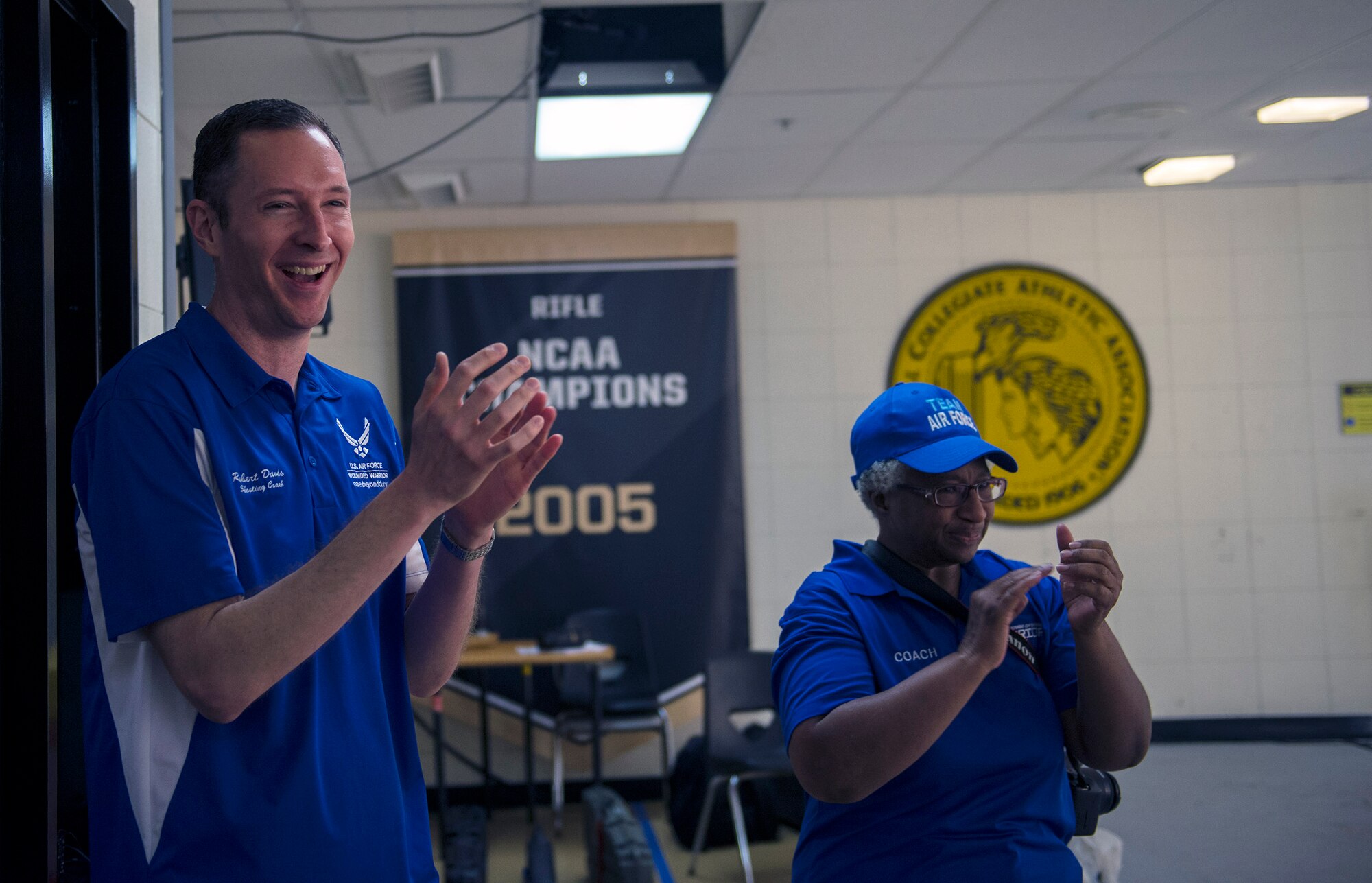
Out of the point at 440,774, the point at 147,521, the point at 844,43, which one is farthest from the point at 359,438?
the point at 440,774

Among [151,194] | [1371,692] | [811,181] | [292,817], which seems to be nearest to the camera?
[292,817]

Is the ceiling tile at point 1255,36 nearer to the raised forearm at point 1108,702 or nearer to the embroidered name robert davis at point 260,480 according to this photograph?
the raised forearm at point 1108,702

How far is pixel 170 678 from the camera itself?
0.95m

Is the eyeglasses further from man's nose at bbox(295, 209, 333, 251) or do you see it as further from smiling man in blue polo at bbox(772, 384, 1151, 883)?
man's nose at bbox(295, 209, 333, 251)

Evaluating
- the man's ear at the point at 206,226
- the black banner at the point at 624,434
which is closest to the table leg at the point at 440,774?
the black banner at the point at 624,434

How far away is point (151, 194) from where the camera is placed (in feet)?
5.68

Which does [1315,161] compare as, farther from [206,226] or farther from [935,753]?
[206,226]

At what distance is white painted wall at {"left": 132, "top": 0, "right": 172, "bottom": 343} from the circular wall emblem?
4621 millimetres

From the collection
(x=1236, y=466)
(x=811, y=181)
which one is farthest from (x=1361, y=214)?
(x=811, y=181)

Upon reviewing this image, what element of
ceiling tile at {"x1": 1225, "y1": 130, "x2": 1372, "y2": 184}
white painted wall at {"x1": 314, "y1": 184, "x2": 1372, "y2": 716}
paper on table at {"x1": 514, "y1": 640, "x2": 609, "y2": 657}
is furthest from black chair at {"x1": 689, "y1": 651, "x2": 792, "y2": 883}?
ceiling tile at {"x1": 1225, "y1": 130, "x2": 1372, "y2": 184}

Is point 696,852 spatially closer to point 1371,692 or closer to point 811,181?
point 811,181

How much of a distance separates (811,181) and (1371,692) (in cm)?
422

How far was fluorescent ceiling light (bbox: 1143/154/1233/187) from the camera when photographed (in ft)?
17.9

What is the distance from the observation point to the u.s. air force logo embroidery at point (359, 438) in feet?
3.70
